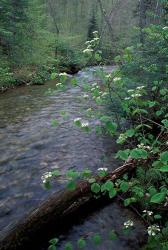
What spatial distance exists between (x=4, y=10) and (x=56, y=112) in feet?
36.0

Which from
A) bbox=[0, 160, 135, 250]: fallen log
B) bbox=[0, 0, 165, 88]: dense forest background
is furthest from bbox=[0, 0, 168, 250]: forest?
bbox=[0, 0, 165, 88]: dense forest background

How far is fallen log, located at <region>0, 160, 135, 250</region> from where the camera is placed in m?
4.80

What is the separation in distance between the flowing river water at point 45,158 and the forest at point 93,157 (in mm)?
23

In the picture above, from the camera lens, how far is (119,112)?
8438mm

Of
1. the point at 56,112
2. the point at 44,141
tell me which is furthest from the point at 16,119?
the point at 44,141

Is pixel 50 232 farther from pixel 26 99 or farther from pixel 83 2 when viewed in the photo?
pixel 83 2

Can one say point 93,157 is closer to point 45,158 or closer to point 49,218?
point 45,158

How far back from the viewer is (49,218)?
5.22 meters

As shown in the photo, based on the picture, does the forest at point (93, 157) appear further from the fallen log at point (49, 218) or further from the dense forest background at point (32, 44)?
the dense forest background at point (32, 44)

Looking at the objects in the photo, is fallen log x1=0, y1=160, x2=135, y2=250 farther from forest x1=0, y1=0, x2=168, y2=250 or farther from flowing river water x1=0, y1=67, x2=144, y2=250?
flowing river water x1=0, y1=67, x2=144, y2=250

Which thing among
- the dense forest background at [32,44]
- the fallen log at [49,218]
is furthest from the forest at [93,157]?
the dense forest background at [32,44]

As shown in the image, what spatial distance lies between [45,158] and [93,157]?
1303mm

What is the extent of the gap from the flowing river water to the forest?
2cm

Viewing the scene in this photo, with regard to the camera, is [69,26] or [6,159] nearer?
[6,159]
